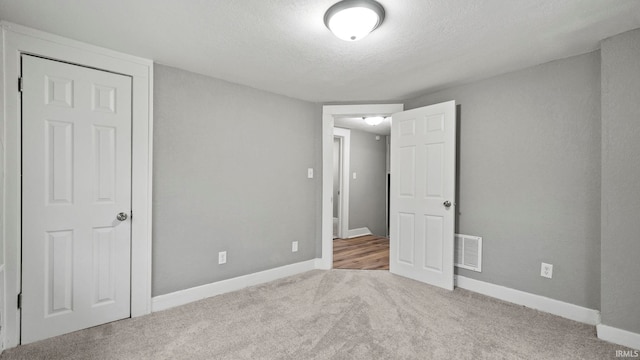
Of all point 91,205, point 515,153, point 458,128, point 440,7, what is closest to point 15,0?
point 91,205

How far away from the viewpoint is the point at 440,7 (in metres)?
1.72

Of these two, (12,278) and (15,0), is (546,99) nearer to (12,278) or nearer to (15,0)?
(15,0)

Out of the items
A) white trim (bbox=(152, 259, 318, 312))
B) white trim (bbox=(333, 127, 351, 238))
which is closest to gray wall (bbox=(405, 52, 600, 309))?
white trim (bbox=(152, 259, 318, 312))

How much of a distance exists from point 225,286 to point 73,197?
1529 mm

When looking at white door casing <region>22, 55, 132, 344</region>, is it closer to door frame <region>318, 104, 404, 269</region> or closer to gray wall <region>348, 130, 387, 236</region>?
door frame <region>318, 104, 404, 269</region>

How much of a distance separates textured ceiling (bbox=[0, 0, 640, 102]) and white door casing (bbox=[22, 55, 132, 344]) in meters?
0.39

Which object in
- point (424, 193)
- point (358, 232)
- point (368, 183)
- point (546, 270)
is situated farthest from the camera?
point (368, 183)

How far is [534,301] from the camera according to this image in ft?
8.50

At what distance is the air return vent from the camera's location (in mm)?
2977

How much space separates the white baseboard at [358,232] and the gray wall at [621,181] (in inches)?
159

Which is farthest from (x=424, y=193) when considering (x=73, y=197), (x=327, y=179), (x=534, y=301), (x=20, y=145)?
(x=20, y=145)

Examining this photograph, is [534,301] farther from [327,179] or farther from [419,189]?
[327,179]

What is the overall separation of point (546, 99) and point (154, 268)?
3794 mm

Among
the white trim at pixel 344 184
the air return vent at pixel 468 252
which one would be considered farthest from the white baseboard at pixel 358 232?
the air return vent at pixel 468 252
